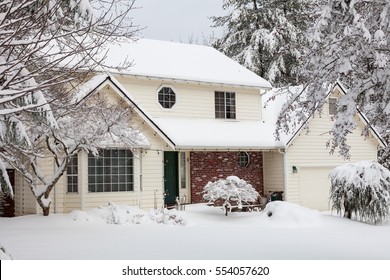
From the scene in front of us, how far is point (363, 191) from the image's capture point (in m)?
16.7

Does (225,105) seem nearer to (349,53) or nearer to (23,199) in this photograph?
(23,199)

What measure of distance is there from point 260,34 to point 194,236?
2205cm

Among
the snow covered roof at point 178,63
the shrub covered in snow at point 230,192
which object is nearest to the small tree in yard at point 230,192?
the shrub covered in snow at point 230,192

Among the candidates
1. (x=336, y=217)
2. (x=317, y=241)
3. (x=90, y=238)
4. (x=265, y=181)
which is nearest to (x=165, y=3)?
(x=90, y=238)

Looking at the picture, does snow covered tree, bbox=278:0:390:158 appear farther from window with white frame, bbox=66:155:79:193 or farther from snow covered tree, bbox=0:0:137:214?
window with white frame, bbox=66:155:79:193

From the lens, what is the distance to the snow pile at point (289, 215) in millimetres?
16406

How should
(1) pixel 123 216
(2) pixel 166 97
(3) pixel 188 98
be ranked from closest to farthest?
(1) pixel 123 216
(2) pixel 166 97
(3) pixel 188 98

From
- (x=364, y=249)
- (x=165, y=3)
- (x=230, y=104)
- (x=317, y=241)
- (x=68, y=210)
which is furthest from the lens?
(x=230, y=104)

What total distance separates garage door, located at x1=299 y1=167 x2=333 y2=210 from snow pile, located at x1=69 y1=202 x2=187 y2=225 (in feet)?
27.8

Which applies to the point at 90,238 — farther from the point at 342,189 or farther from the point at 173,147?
the point at 342,189

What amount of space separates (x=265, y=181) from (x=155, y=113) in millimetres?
6004

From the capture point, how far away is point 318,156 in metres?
23.5

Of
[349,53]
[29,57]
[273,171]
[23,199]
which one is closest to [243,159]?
[273,171]

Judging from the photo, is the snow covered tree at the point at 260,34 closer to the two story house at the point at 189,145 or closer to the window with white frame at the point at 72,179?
the two story house at the point at 189,145
